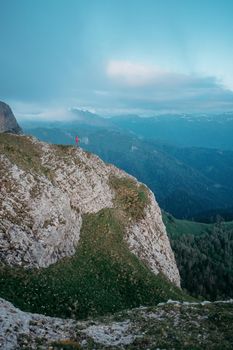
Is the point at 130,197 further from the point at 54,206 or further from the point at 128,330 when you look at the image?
the point at 128,330

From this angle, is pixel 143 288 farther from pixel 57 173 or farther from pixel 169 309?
pixel 57 173

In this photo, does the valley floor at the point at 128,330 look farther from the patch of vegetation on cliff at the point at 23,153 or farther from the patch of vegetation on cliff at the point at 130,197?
the patch of vegetation on cliff at the point at 130,197

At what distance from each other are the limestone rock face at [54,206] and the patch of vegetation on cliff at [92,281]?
1.79 metres

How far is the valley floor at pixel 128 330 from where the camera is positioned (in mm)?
25109

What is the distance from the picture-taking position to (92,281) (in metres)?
48.8

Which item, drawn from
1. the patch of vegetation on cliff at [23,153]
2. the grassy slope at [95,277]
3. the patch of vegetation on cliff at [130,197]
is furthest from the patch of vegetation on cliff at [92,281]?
the patch of vegetation on cliff at [23,153]

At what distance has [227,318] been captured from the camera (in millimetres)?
32531

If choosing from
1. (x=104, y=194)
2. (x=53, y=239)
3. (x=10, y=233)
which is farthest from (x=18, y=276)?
(x=104, y=194)

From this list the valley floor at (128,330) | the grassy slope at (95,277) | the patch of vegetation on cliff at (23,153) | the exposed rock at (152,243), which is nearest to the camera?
the valley floor at (128,330)

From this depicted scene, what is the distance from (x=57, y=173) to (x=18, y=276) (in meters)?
24.5

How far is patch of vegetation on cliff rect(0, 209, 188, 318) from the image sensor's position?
38844mm

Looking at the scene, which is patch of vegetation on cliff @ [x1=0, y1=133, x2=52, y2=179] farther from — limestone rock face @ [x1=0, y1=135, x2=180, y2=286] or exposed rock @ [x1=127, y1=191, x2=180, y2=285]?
exposed rock @ [x1=127, y1=191, x2=180, y2=285]

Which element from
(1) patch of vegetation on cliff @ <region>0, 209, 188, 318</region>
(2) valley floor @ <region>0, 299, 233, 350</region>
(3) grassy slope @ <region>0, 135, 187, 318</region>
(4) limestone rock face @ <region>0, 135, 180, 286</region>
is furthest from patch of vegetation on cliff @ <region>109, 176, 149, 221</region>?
(2) valley floor @ <region>0, 299, 233, 350</region>

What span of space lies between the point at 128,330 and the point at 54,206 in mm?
27788
